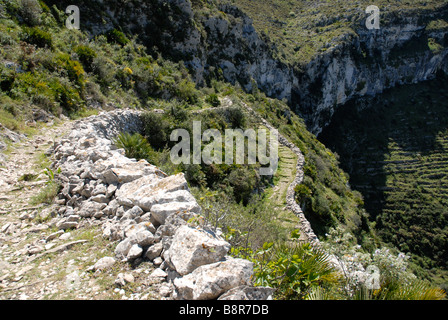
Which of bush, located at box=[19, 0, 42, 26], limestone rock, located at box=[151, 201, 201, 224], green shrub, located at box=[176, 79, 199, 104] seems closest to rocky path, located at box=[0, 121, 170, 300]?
limestone rock, located at box=[151, 201, 201, 224]

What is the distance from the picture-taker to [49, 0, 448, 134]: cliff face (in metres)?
22.3

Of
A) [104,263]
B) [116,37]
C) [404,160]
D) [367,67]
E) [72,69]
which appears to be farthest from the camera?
[367,67]

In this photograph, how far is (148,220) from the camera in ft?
11.0

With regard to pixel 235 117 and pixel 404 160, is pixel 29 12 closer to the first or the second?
pixel 235 117

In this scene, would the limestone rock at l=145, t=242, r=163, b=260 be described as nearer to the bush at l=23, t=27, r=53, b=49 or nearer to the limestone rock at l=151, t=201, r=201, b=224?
the limestone rock at l=151, t=201, r=201, b=224

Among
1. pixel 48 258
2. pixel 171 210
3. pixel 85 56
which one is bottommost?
pixel 48 258

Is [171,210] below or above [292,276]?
above

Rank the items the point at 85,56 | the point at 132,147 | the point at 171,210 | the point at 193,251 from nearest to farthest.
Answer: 1. the point at 193,251
2. the point at 171,210
3. the point at 132,147
4. the point at 85,56

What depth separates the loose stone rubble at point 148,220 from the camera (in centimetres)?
226

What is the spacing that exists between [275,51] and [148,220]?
175 ft

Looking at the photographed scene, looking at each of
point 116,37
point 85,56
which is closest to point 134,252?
point 85,56

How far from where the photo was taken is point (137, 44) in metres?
19.6

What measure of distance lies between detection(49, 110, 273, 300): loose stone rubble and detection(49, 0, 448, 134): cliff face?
15689 millimetres
